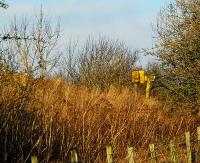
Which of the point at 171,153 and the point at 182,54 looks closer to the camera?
the point at 171,153

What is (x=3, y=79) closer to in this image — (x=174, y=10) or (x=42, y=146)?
(x=42, y=146)

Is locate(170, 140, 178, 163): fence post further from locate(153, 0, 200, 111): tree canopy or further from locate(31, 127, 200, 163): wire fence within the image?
locate(153, 0, 200, 111): tree canopy

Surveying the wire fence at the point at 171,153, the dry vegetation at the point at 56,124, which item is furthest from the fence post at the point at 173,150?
the dry vegetation at the point at 56,124

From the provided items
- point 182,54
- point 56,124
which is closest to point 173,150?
point 56,124

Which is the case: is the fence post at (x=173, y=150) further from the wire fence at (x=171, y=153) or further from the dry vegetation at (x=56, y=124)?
the dry vegetation at (x=56, y=124)

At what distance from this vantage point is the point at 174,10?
17.6m

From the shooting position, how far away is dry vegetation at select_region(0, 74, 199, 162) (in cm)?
850

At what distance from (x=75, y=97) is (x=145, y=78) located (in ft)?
26.4

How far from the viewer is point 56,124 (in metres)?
9.82

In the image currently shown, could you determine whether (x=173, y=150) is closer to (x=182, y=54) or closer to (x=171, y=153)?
(x=171, y=153)

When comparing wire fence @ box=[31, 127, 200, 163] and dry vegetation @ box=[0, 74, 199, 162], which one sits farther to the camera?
wire fence @ box=[31, 127, 200, 163]

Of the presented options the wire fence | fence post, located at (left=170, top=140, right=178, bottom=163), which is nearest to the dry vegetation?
the wire fence

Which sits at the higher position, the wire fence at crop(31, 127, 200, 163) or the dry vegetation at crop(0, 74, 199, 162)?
the dry vegetation at crop(0, 74, 199, 162)

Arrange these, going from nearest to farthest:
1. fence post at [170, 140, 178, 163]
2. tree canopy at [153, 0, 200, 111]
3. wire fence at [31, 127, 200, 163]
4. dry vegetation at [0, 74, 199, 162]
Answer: dry vegetation at [0, 74, 199, 162]
fence post at [170, 140, 178, 163]
wire fence at [31, 127, 200, 163]
tree canopy at [153, 0, 200, 111]
